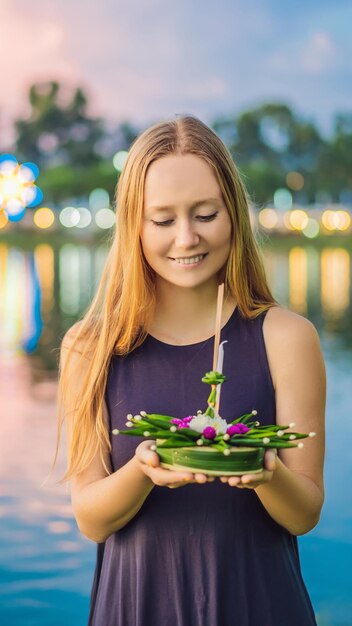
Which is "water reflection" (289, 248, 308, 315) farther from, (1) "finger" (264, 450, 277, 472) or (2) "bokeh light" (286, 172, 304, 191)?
(2) "bokeh light" (286, 172, 304, 191)

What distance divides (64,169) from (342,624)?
7789cm

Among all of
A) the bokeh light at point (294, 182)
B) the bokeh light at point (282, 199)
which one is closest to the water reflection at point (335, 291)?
the bokeh light at point (282, 199)

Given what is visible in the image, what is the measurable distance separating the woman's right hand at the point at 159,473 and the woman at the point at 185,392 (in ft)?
0.11

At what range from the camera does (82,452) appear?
192 centimetres

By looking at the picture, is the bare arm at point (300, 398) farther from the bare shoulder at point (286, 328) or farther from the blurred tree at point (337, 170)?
the blurred tree at point (337, 170)

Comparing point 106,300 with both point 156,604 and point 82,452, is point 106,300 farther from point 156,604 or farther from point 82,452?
point 156,604

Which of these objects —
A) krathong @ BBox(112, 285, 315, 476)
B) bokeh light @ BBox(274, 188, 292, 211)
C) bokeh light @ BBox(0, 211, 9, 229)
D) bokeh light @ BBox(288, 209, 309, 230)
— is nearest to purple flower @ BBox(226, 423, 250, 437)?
krathong @ BBox(112, 285, 315, 476)

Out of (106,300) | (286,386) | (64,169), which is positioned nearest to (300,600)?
(286,386)

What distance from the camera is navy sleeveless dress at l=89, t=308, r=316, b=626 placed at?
1.80 m

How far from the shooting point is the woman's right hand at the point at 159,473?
5.21 feet

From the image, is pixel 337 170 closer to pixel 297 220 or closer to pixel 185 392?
pixel 297 220

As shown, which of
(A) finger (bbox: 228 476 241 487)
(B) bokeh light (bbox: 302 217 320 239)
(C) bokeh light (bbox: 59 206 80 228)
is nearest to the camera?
(A) finger (bbox: 228 476 241 487)

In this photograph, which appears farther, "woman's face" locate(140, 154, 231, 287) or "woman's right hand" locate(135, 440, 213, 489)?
"woman's face" locate(140, 154, 231, 287)

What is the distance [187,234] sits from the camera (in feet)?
6.09
